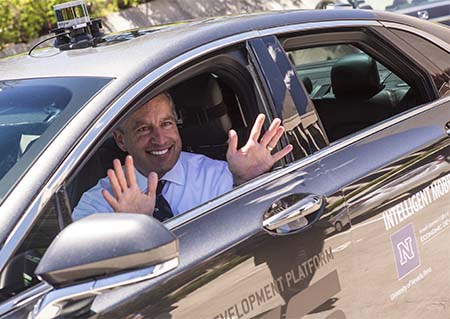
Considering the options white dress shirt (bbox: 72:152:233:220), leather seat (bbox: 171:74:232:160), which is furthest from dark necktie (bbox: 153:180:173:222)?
leather seat (bbox: 171:74:232:160)

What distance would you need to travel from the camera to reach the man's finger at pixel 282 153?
288 cm

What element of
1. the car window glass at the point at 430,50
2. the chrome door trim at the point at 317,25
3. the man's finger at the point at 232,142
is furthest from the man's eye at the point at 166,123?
the car window glass at the point at 430,50

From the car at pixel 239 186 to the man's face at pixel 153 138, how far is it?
3.5 inches

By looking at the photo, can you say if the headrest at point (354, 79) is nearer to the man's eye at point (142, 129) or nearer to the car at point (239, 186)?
the car at point (239, 186)

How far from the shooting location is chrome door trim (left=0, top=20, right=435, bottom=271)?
2168 millimetres

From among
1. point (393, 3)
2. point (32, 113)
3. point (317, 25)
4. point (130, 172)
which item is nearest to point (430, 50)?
point (317, 25)

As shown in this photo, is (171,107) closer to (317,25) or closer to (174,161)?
(174,161)

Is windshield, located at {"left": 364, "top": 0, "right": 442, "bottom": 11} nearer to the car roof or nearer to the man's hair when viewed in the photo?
the car roof

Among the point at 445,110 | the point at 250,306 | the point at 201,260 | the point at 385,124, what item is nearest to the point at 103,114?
the point at 201,260

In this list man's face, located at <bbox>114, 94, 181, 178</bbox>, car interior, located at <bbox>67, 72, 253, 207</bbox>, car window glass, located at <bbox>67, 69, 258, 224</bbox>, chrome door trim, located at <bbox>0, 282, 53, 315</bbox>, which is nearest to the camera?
chrome door trim, located at <bbox>0, 282, 53, 315</bbox>

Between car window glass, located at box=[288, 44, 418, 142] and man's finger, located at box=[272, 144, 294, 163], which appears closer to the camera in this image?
man's finger, located at box=[272, 144, 294, 163]

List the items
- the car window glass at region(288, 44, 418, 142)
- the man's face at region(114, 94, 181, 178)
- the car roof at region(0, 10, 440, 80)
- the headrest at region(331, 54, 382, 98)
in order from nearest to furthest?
the car roof at region(0, 10, 440, 80) → the man's face at region(114, 94, 181, 178) → the car window glass at region(288, 44, 418, 142) → the headrest at region(331, 54, 382, 98)

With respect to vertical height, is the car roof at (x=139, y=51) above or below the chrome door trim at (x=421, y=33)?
above

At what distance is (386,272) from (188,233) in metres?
0.86
